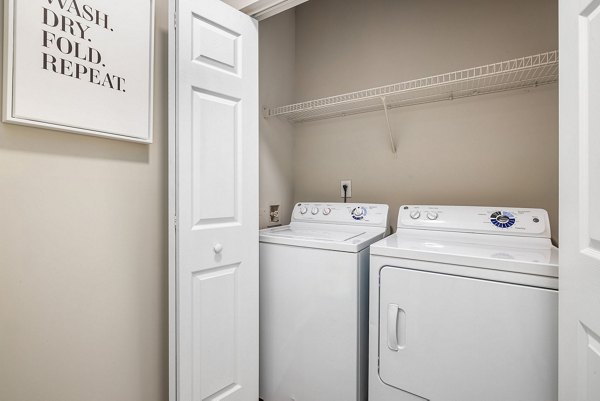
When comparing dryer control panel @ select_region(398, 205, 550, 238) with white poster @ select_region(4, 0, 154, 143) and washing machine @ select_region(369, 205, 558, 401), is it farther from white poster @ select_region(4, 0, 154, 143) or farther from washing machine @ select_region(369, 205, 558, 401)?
white poster @ select_region(4, 0, 154, 143)

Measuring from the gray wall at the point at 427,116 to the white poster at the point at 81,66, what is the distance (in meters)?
1.39

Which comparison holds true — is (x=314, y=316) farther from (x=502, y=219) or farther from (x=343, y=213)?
(x=502, y=219)

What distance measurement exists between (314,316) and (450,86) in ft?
5.00

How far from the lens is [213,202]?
1381 millimetres

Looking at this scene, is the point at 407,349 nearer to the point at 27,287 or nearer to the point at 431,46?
the point at 27,287

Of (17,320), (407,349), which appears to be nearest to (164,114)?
(17,320)

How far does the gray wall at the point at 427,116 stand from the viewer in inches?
64.6

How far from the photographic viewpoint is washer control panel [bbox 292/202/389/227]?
6.13 ft

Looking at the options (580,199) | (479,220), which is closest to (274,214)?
(479,220)

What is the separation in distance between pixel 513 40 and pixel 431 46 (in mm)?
440

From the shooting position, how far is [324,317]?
1.48 metres

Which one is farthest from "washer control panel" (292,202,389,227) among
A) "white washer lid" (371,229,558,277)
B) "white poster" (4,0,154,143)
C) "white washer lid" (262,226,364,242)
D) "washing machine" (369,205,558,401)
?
"white poster" (4,0,154,143)

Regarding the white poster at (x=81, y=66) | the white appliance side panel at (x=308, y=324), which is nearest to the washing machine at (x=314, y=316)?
the white appliance side panel at (x=308, y=324)

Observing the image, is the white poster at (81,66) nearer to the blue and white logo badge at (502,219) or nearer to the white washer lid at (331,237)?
the white washer lid at (331,237)
